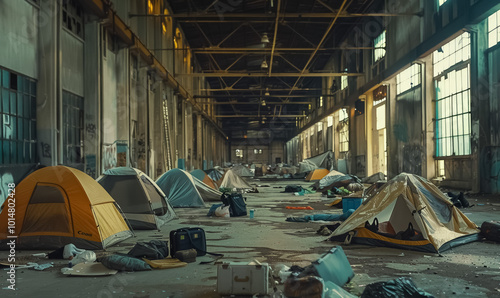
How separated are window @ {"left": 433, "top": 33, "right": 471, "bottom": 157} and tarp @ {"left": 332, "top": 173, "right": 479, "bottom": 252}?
9.59 metres

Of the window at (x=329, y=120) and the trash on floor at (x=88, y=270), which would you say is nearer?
the trash on floor at (x=88, y=270)

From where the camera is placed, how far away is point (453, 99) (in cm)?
1761

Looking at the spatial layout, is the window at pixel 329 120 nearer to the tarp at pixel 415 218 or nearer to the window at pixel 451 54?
the window at pixel 451 54

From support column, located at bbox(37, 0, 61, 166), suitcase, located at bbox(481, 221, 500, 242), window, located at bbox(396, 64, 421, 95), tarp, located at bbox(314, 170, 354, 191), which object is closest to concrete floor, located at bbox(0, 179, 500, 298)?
suitcase, located at bbox(481, 221, 500, 242)

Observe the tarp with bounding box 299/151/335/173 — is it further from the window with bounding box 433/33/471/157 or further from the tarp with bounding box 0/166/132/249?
the tarp with bounding box 0/166/132/249

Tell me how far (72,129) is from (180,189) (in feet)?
12.3

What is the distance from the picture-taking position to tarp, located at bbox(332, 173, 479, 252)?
731 cm

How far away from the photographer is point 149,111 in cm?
2170

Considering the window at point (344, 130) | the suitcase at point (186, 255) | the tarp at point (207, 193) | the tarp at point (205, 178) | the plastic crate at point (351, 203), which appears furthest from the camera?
the window at point (344, 130)

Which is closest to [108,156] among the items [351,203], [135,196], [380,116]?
[135,196]

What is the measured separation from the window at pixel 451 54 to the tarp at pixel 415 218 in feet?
33.8

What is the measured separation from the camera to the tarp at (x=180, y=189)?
1466 cm

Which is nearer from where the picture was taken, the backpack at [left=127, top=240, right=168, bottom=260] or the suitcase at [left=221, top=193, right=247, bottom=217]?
the backpack at [left=127, top=240, right=168, bottom=260]

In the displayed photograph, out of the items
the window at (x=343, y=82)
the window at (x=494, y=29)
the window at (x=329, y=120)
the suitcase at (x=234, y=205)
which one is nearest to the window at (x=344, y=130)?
the window at (x=343, y=82)
